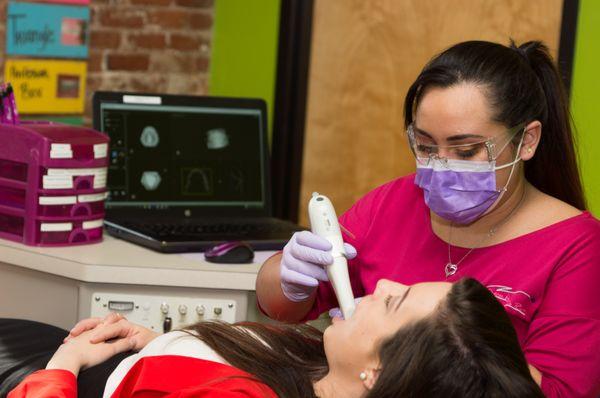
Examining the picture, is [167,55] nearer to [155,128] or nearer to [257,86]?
[257,86]

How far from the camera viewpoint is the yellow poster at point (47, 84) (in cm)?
285

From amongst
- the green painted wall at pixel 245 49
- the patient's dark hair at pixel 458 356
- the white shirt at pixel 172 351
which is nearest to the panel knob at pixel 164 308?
the white shirt at pixel 172 351

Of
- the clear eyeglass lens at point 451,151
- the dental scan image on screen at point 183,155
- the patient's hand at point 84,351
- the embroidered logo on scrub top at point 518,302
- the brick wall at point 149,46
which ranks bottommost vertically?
the patient's hand at point 84,351

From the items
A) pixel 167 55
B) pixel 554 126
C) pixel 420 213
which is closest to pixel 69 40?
pixel 167 55

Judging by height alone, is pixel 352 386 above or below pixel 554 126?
below

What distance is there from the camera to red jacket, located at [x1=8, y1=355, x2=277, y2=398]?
157cm

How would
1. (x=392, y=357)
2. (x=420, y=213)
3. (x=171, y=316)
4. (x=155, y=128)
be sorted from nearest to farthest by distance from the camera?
(x=392, y=357) → (x=420, y=213) → (x=171, y=316) → (x=155, y=128)

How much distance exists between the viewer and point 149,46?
3.18m

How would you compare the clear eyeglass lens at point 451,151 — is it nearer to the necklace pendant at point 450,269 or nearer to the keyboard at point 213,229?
the necklace pendant at point 450,269

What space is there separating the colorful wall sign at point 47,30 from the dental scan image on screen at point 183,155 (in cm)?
51

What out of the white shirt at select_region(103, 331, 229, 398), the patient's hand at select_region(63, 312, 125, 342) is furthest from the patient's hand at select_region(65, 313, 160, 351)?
the white shirt at select_region(103, 331, 229, 398)

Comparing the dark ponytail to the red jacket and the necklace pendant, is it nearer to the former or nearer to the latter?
the necklace pendant

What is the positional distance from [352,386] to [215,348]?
28 centimetres

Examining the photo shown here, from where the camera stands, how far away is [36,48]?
2.88m
